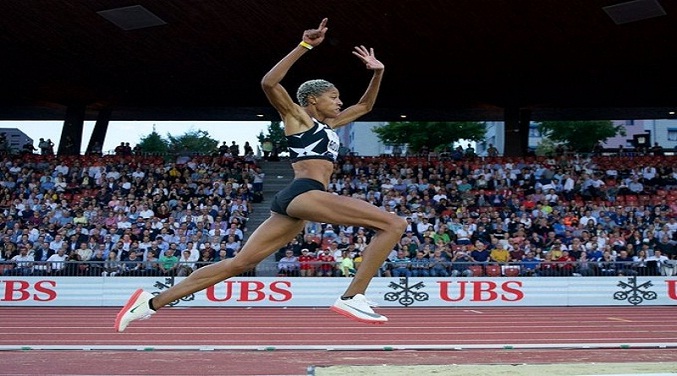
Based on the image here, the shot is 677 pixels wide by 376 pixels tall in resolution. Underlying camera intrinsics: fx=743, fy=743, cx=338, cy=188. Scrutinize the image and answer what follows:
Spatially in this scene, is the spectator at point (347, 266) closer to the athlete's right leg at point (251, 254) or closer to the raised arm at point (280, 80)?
the athlete's right leg at point (251, 254)

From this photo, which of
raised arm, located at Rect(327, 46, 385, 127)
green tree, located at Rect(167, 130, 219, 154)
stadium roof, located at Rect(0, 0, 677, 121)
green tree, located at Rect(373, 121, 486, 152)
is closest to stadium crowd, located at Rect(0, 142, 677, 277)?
stadium roof, located at Rect(0, 0, 677, 121)

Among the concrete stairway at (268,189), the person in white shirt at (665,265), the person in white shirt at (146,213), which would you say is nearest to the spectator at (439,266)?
the concrete stairway at (268,189)

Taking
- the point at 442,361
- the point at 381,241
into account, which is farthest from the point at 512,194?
the point at 381,241

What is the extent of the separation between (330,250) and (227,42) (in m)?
7.63

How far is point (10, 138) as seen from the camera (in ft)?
145

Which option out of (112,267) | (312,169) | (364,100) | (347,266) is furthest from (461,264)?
(312,169)

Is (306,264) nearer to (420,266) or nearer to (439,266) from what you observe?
(420,266)

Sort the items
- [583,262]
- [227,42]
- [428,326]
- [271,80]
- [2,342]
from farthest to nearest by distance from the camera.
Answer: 1. [227,42]
2. [583,262]
3. [428,326]
4. [2,342]
5. [271,80]

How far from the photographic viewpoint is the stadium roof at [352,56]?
20281 mm

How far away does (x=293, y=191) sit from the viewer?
6059 millimetres

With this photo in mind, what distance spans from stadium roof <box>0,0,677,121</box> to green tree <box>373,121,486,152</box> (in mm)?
25241

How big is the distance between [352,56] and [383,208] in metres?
5.34

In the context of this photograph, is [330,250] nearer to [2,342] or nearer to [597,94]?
[2,342]

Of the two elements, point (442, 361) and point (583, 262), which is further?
point (583, 262)
